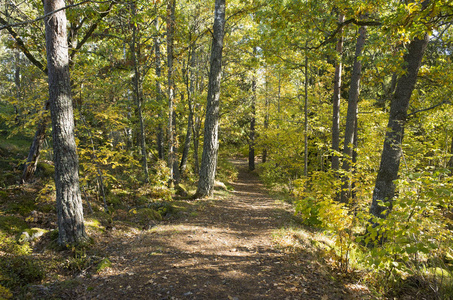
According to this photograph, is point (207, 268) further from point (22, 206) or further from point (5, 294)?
point (22, 206)

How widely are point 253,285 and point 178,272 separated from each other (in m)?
1.29

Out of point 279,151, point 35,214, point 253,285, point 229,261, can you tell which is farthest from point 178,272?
point 279,151

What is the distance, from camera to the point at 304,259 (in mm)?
4457

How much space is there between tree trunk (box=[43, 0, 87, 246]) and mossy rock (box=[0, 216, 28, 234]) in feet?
4.54

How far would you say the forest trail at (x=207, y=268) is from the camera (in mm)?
3412

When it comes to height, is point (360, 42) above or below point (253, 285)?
above

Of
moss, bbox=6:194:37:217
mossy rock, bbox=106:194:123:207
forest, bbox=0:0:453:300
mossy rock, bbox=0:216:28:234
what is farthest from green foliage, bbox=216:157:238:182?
mossy rock, bbox=0:216:28:234

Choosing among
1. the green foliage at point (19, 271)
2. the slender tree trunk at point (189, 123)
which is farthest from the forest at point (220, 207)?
the slender tree trunk at point (189, 123)

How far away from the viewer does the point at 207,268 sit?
4082 millimetres

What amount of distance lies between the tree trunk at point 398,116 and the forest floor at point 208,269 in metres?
2.02

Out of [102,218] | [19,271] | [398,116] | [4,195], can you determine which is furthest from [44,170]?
[398,116]

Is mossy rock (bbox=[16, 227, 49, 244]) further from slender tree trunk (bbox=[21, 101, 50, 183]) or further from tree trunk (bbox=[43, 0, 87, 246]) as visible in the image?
slender tree trunk (bbox=[21, 101, 50, 183])

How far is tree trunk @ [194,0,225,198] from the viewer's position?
823 cm

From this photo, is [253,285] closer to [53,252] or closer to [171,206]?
[53,252]
